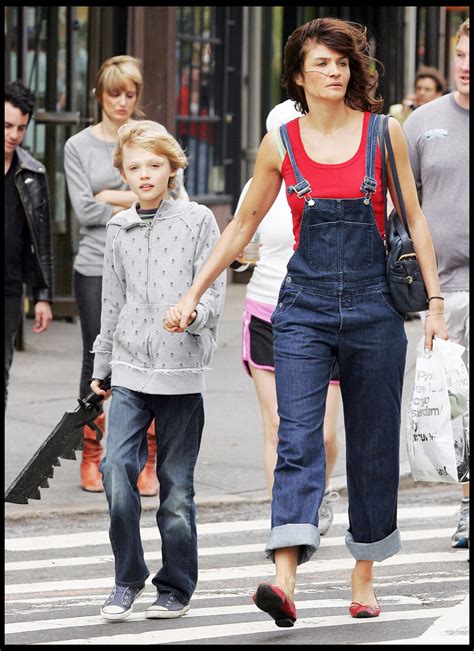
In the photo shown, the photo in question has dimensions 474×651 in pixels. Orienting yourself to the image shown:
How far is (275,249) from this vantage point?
6773 mm

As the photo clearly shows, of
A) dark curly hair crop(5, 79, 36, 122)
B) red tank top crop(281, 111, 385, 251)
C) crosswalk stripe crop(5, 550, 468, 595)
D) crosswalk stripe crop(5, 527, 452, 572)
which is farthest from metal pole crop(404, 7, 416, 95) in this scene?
red tank top crop(281, 111, 385, 251)

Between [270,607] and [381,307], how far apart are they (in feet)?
3.37

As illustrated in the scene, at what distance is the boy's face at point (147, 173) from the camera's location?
5.65 meters

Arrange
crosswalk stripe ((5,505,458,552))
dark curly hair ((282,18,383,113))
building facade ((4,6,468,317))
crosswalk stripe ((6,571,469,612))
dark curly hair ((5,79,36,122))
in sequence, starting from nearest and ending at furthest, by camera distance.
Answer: dark curly hair ((282,18,383,113)), crosswalk stripe ((6,571,469,612)), crosswalk stripe ((5,505,458,552)), dark curly hair ((5,79,36,122)), building facade ((4,6,468,317))

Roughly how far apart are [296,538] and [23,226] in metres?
3.13

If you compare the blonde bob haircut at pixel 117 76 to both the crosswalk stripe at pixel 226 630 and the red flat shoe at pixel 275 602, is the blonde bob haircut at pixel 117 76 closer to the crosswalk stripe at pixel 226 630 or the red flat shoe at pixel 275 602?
the crosswalk stripe at pixel 226 630

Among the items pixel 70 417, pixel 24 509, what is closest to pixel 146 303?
pixel 70 417

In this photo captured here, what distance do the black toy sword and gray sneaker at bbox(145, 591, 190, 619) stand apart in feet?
1.79

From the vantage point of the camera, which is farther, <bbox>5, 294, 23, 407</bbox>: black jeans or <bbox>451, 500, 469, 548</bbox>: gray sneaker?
<bbox>5, 294, 23, 407</bbox>: black jeans

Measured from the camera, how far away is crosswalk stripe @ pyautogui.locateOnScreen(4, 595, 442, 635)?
5406mm

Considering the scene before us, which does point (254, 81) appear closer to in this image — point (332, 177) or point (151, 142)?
point (151, 142)

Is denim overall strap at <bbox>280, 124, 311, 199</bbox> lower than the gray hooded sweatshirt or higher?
higher

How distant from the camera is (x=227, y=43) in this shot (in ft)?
56.3

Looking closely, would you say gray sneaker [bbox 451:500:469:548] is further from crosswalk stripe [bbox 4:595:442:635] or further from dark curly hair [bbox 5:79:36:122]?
dark curly hair [bbox 5:79:36:122]
